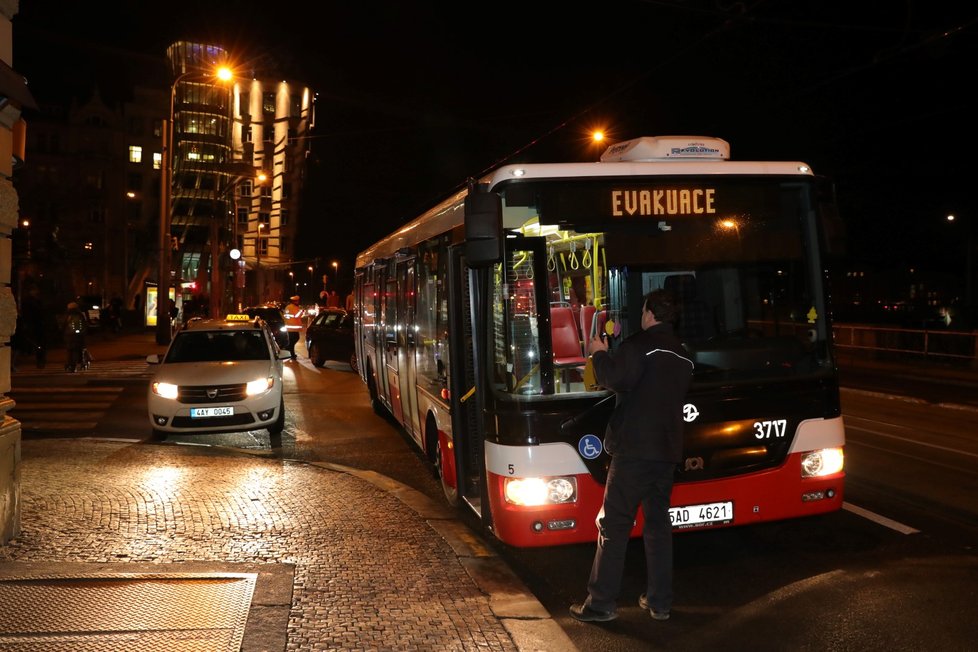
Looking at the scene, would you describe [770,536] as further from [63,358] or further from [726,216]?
[63,358]

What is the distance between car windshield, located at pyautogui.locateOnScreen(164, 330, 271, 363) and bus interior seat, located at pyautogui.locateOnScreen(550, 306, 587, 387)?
310 inches

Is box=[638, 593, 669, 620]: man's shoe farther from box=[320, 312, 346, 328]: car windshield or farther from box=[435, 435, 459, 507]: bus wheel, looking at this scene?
box=[320, 312, 346, 328]: car windshield

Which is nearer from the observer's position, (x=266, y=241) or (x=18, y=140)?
(x=18, y=140)

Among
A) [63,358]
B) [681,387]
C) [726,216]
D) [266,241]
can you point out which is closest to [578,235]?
[726,216]

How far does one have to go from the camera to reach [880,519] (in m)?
7.41

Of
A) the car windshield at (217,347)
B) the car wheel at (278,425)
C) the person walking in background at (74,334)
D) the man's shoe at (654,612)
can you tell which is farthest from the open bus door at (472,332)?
the person walking in background at (74,334)

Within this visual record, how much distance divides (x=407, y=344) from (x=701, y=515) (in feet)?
15.5

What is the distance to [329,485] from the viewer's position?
8.96 meters

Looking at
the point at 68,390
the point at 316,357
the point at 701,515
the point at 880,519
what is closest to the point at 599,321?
the point at 701,515

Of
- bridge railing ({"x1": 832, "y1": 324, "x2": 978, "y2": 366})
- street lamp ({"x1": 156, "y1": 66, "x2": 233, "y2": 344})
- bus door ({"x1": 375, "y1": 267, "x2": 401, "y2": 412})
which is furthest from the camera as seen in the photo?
street lamp ({"x1": 156, "y1": 66, "x2": 233, "y2": 344})

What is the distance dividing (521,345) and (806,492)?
2240 mm

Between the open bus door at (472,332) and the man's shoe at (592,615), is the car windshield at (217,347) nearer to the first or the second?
the open bus door at (472,332)

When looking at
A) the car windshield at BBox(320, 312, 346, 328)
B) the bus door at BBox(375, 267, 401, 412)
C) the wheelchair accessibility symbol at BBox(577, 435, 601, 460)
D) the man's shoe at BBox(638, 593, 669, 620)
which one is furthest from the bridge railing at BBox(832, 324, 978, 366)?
the man's shoe at BBox(638, 593, 669, 620)

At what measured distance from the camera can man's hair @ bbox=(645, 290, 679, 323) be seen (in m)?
5.04
